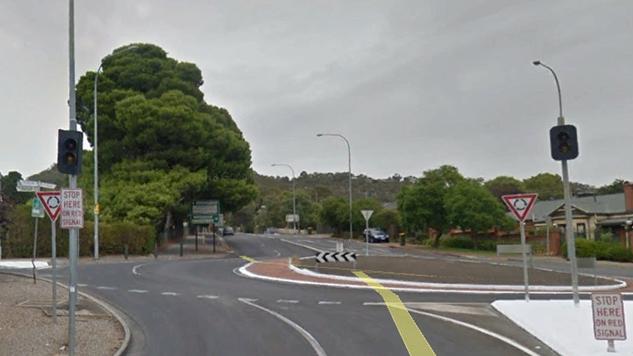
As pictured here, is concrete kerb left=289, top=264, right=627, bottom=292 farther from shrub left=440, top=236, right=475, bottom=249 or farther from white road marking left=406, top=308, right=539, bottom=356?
shrub left=440, top=236, right=475, bottom=249

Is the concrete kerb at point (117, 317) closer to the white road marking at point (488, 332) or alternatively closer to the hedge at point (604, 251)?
the white road marking at point (488, 332)

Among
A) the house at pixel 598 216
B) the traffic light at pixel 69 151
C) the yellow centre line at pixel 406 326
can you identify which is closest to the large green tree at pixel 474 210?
the house at pixel 598 216

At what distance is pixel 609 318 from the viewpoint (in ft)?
35.6

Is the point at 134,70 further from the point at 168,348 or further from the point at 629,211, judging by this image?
the point at 629,211

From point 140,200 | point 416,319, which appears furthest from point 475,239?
point 416,319

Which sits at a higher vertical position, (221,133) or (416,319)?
(221,133)

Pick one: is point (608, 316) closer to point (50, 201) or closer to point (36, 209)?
point (50, 201)


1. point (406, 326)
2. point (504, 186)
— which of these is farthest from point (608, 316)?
point (504, 186)

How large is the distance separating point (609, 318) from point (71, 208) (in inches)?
367

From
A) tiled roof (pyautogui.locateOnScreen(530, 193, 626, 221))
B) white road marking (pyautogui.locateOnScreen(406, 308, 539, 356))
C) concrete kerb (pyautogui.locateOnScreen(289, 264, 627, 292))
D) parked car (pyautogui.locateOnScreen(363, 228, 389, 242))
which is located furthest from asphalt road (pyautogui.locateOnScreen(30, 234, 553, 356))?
parked car (pyautogui.locateOnScreen(363, 228, 389, 242))

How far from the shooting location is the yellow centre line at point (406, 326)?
36.8ft

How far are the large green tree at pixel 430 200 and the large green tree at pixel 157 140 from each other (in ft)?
57.3

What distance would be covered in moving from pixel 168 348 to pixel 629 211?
53816 mm

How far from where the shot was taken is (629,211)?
183ft
